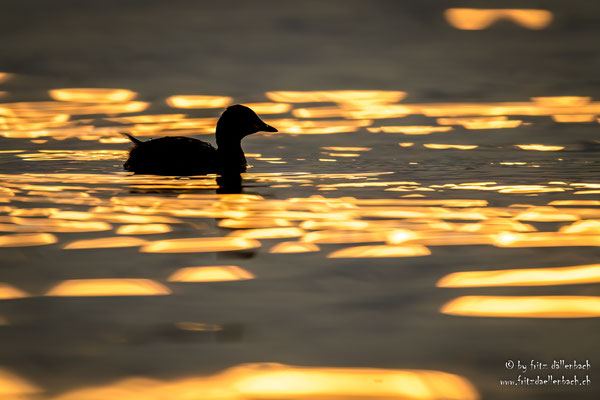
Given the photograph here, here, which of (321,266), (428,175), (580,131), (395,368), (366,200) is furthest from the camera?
(580,131)

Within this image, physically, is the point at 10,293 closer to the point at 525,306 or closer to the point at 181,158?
the point at 525,306

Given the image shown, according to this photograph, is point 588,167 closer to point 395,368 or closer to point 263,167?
point 263,167

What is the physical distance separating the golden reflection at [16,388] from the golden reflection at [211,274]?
1.67 m

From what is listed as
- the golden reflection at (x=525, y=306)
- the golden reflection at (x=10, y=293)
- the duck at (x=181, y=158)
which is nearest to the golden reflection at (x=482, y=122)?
the duck at (x=181, y=158)

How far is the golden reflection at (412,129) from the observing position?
15.2 meters

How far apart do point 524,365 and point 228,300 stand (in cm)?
159

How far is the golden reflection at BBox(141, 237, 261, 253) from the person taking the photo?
5.88m

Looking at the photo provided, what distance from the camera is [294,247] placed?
5.91 m

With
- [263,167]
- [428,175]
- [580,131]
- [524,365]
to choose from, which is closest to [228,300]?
[524,365]

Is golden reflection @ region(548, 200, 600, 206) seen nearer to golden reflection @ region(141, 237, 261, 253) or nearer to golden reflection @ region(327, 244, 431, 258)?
golden reflection @ region(327, 244, 431, 258)

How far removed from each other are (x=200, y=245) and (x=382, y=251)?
4.01 ft

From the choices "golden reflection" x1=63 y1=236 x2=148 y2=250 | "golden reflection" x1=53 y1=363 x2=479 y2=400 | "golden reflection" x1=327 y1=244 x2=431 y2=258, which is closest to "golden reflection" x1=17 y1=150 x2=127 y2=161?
"golden reflection" x1=63 y1=236 x2=148 y2=250

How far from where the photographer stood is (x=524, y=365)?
355 centimetres

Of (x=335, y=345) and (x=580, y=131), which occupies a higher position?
(x=580, y=131)
